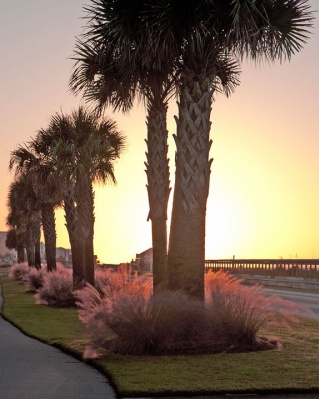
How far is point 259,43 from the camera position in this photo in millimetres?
16500

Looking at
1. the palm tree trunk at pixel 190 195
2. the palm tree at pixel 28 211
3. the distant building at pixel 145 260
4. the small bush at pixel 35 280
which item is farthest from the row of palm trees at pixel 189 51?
the distant building at pixel 145 260

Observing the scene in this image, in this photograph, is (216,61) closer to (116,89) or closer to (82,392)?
(116,89)

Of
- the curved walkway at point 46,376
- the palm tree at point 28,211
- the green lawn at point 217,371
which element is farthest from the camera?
the palm tree at point 28,211

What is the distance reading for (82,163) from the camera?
30.0 meters

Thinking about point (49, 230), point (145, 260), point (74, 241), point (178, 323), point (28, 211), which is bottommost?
point (178, 323)

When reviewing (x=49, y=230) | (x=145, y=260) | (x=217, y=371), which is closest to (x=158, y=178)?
(x=217, y=371)

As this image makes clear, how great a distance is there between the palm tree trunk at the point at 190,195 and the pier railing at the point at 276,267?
23.5m

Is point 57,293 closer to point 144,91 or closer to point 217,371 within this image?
point 144,91

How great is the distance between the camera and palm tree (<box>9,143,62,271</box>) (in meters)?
33.2

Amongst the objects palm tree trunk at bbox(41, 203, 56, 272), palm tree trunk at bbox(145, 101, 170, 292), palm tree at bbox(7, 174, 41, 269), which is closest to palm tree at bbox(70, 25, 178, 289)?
palm tree trunk at bbox(145, 101, 170, 292)

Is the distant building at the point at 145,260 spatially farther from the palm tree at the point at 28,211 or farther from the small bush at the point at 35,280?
the small bush at the point at 35,280

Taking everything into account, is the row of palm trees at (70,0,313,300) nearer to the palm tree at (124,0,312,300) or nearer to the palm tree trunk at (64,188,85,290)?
the palm tree at (124,0,312,300)

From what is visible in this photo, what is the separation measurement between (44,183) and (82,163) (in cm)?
389

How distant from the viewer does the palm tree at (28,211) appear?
4659 centimetres
